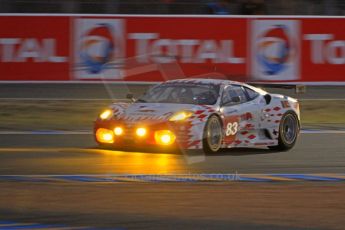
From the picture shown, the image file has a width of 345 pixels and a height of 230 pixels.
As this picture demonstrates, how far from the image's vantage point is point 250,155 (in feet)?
39.8

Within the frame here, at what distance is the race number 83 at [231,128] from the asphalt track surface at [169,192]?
0.99ft

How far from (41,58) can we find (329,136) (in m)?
8.56

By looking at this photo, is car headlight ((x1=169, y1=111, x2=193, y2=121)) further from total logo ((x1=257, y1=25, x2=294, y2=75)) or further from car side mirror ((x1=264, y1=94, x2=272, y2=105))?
total logo ((x1=257, y1=25, x2=294, y2=75))

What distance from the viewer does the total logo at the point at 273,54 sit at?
2072 cm

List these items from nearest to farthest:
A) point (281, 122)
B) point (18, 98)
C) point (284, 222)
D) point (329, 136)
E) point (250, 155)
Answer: point (284, 222) < point (250, 155) < point (281, 122) < point (329, 136) < point (18, 98)

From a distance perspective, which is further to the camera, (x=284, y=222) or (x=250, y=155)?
(x=250, y=155)

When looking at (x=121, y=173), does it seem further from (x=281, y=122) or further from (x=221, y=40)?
(x=221, y=40)

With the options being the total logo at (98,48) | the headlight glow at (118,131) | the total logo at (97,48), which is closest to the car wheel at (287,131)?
the headlight glow at (118,131)

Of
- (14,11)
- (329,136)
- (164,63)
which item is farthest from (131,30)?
(329,136)

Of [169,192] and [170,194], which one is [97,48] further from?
[170,194]

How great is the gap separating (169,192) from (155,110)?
349cm

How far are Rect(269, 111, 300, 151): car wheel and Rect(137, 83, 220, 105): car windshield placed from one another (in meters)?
1.30

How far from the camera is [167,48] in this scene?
20.8 metres

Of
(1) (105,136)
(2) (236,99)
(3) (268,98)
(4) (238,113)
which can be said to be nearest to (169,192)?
(1) (105,136)
